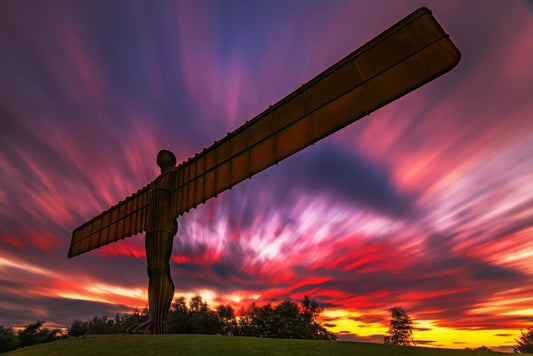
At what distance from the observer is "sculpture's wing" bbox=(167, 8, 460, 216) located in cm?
820

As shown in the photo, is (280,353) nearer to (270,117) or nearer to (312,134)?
(312,134)

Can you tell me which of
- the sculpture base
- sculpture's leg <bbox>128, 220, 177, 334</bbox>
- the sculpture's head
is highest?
the sculpture's head

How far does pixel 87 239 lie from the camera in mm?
19875

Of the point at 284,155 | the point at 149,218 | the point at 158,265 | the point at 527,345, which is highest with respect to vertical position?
the point at 284,155

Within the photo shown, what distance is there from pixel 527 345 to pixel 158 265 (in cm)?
6783

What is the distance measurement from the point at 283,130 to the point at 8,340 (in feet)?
147

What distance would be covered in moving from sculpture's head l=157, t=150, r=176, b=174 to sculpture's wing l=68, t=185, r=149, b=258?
1.53 meters

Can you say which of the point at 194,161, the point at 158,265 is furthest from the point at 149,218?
the point at 194,161

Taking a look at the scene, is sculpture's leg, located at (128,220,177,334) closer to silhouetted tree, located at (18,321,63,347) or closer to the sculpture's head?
the sculpture's head

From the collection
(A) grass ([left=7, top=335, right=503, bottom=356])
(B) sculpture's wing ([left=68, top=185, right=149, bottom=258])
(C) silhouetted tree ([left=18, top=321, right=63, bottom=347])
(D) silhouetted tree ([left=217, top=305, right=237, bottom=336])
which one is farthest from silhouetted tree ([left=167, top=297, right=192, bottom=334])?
(A) grass ([left=7, top=335, right=503, bottom=356])

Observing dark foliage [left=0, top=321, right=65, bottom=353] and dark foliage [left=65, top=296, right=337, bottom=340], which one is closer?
dark foliage [left=0, top=321, right=65, bottom=353]

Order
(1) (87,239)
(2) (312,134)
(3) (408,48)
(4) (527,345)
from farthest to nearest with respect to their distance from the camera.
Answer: (4) (527,345) → (1) (87,239) → (2) (312,134) → (3) (408,48)

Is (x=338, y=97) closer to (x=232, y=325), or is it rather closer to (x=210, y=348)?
(x=210, y=348)

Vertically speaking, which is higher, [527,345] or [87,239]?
[87,239]
